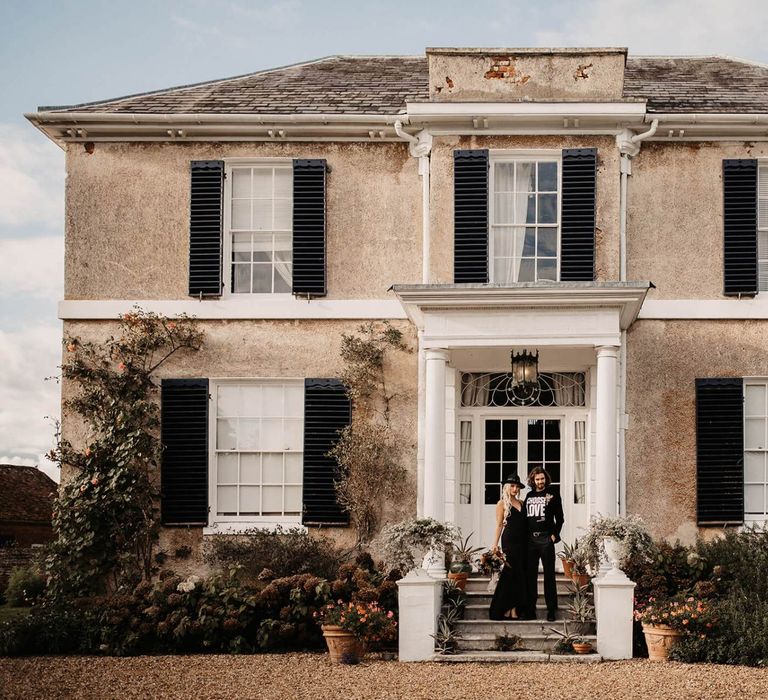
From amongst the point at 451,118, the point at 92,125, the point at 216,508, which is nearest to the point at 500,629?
the point at 216,508

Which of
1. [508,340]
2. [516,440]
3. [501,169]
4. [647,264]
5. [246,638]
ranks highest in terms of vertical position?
[501,169]

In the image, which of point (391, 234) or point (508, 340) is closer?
point (508, 340)

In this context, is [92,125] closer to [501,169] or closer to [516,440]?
[501,169]

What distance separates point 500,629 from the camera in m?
12.2

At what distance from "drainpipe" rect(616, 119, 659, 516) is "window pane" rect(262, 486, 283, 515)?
4419mm

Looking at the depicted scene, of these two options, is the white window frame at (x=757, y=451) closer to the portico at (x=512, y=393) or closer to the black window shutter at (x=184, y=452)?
the portico at (x=512, y=393)

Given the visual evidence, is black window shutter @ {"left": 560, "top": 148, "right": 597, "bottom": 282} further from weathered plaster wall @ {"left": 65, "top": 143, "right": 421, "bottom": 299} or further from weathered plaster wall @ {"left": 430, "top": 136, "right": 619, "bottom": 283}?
weathered plaster wall @ {"left": 65, "top": 143, "right": 421, "bottom": 299}

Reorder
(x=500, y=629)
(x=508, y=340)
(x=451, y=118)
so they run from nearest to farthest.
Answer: (x=500, y=629)
(x=508, y=340)
(x=451, y=118)

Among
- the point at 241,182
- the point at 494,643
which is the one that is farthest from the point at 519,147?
the point at 494,643

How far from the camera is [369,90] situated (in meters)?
16.1

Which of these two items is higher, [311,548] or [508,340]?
[508,340]

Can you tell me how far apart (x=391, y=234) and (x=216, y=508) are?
432cm

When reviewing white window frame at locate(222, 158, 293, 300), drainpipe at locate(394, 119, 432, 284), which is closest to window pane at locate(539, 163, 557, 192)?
drainpipe at locate(394, 119, 432, 284)

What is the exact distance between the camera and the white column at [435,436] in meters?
13.3
